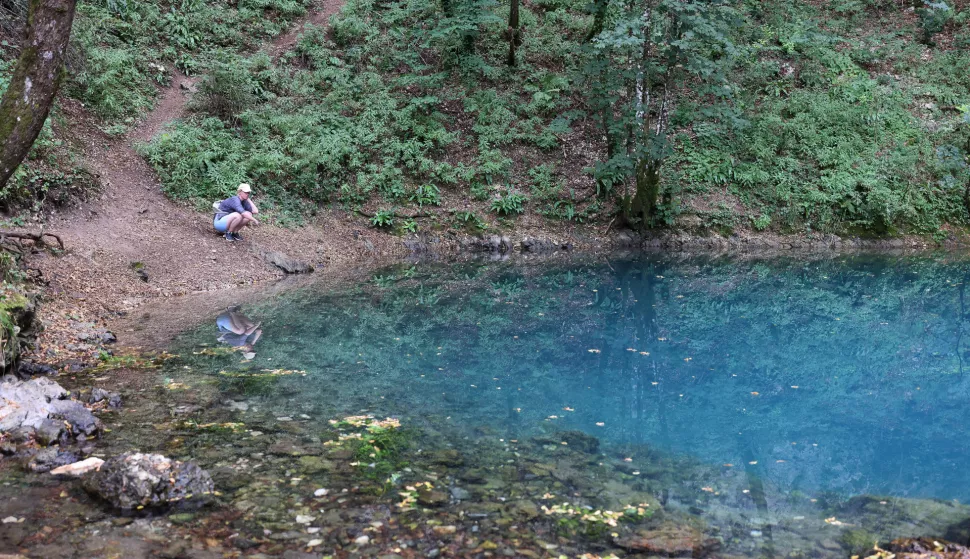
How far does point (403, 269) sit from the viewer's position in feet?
49.0

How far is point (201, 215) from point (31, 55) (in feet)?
26.4

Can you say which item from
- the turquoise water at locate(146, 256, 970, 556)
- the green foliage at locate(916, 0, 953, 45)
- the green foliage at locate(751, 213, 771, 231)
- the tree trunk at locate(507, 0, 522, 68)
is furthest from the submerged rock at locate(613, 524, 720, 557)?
the green foliage at locate(916, 0, 953, 45)

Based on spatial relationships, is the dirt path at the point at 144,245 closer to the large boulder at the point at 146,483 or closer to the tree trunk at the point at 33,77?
the tree trunk at the point at 33,77

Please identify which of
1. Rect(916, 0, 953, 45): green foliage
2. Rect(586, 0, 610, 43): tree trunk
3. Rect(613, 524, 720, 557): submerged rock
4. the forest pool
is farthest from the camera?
Rect(916, 0, 953, 45): green foliage

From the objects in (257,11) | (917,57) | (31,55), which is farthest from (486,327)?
(917,57)

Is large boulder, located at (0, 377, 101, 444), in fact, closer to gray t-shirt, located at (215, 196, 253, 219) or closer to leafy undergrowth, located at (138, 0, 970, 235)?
gray t-shirt, located at (215, 196, 253, 219)

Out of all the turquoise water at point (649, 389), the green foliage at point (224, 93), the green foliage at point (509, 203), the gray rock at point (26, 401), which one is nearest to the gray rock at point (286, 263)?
the turquoise water at point (649, 389)

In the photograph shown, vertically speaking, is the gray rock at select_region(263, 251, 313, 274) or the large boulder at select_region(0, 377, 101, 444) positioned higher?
the large boulder at select_region(0, 377, 101, 444)

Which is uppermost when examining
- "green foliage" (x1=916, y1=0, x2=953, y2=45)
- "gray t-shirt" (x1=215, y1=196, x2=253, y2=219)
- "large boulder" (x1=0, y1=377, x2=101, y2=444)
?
"green foliage" (x1=916, y1=0, x2=953, y2=45)

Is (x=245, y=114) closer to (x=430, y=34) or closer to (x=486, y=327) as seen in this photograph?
(x=430, y=34)

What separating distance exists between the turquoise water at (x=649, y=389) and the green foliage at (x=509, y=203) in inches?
156

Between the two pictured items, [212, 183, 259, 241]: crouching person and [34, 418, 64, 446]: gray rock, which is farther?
[212, 183, 259, 241]: crouching person

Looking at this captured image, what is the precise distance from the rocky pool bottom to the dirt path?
362cm

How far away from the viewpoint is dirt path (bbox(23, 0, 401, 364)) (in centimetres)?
1029
